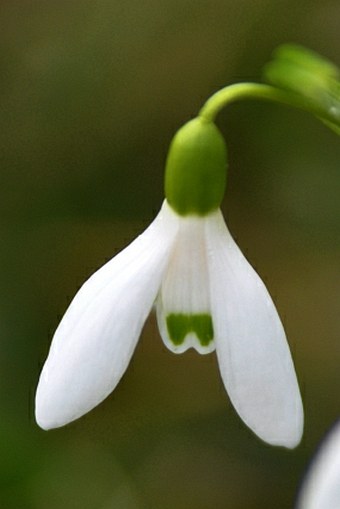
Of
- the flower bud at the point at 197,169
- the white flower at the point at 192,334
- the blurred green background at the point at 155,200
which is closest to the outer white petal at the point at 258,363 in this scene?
the white flower at the point at 192,334

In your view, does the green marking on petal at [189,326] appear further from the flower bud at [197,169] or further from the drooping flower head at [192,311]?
the flower bud at [197,169]

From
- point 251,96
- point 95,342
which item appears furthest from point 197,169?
point 95,342

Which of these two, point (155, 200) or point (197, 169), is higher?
point (155, 200)

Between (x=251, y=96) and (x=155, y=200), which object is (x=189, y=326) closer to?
(x=251, y=96)

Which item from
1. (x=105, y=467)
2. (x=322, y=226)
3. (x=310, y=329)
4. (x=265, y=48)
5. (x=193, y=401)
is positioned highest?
(x=265, y=48)

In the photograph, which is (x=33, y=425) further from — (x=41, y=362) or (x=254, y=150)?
(x=254, y=150)

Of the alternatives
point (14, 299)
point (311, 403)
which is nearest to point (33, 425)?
point (14, 299)

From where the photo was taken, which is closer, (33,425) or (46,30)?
(33,425)
